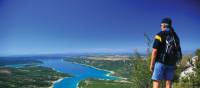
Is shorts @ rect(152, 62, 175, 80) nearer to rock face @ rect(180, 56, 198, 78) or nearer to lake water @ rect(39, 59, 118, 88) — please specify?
rock face @ rect(180, 56, 198, 78)

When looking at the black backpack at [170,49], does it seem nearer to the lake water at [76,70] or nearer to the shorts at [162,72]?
the shorts at [162,72]

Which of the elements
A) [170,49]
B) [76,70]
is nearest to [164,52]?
[170,49]

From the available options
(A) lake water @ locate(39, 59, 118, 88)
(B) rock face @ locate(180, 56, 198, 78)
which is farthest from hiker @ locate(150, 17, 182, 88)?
(A) lake water @ locate(39, 59, 118, 88)

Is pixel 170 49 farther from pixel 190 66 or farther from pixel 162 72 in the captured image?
pixel 190 66

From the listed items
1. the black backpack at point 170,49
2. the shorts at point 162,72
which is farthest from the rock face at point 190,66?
the black backpack at point 170,49

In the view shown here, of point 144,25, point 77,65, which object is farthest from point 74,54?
point 144,25

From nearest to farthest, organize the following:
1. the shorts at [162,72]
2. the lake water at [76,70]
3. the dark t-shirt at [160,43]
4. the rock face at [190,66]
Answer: the dark t-shirt at [160,43] < the shorts at [162,72] < the rock face at [190,66] < the lake water at [76,70]
